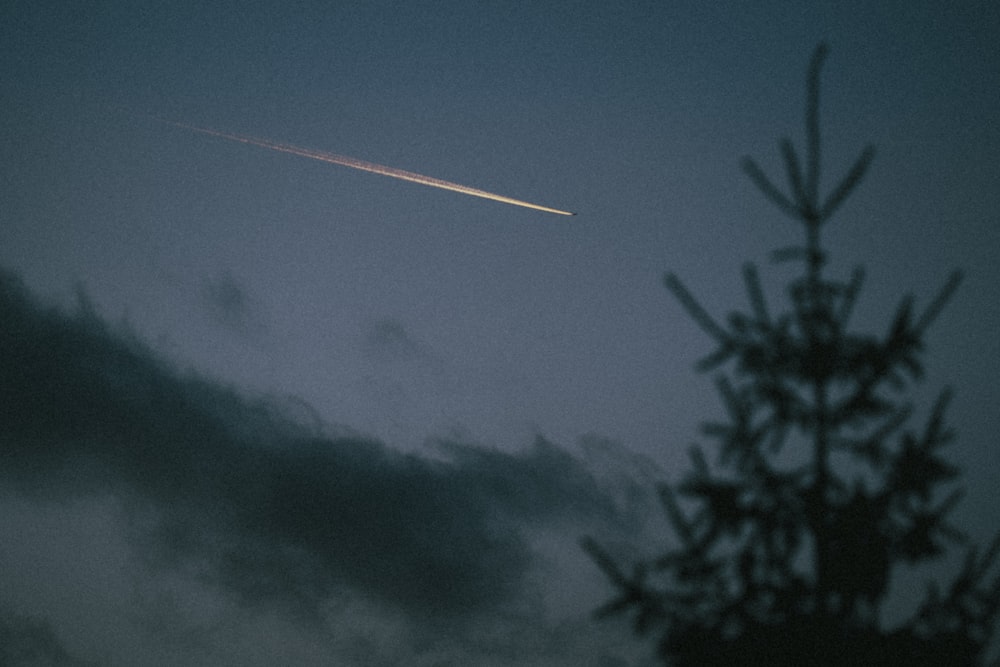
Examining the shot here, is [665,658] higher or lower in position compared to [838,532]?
lower

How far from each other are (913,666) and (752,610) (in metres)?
1.71

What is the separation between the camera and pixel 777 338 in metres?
8.74

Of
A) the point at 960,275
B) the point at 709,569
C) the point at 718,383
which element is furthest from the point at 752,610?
the point at 960,275

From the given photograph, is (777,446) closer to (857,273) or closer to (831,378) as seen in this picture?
(831,378)

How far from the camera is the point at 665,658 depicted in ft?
28.3

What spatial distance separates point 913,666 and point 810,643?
115cm

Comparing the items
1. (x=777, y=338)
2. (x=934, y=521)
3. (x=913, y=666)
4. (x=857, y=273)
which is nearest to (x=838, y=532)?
(x=934, y=521)

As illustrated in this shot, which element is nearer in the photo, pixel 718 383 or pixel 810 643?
pixel 810 643

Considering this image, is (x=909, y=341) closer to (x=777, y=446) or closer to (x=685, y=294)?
(x=777, y=446)

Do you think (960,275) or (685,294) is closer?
(960,275)

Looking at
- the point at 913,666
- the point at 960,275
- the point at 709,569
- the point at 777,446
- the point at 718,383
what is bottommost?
the point at 913,666

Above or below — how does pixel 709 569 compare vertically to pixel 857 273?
below

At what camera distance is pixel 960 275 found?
8156 mm

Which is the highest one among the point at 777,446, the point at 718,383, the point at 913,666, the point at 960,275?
the point at 960,275
